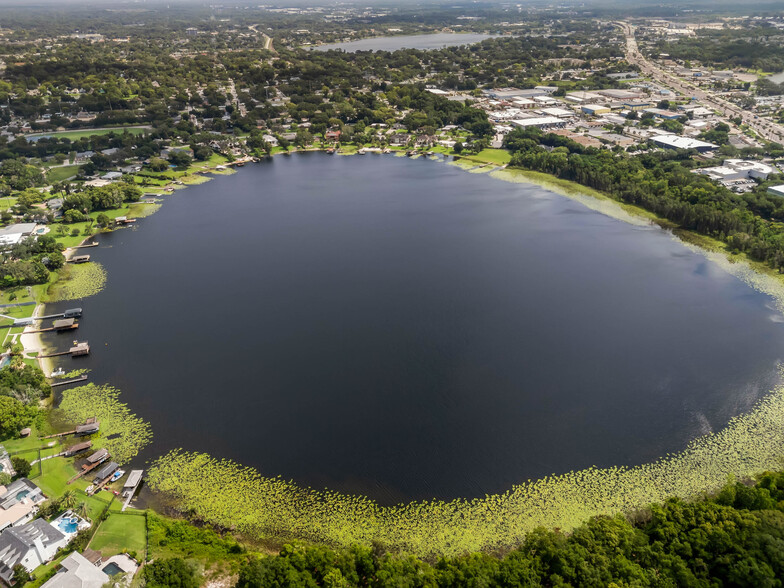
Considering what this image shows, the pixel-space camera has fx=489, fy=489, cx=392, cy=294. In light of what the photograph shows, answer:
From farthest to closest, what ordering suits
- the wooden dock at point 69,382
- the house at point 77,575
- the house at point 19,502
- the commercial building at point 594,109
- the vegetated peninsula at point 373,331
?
the commercial building at point 594,109 → the wooden dock at point 69,382 → the house at point 19,502 → the vegetated peninsula at point 373,331 → the house at point 77,575

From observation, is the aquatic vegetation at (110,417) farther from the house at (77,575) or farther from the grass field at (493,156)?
the grass field at (493,156)

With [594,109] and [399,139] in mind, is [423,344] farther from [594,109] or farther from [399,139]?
[594,109]

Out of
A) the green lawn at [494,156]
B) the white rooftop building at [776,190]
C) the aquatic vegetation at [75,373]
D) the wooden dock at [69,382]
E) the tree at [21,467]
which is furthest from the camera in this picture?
the green lawn at [494,156]

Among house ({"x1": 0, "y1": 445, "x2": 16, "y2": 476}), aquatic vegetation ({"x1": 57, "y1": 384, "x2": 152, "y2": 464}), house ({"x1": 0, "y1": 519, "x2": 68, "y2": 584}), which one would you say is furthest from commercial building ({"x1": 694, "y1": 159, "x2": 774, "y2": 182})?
house ({"x1": 0, "y1": 445, "x2": 16, "y2": 476})

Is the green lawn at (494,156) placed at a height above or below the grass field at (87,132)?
below

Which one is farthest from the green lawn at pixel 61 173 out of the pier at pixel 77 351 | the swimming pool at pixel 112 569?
the swimming pool at pixel 112 569

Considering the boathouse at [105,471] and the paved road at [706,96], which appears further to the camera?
the paved road at [706,96]

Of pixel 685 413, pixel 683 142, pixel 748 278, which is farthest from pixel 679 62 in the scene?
pixel 685 413

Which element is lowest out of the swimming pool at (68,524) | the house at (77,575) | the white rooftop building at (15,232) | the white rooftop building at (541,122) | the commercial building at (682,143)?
the swimming pool at (68,524)
